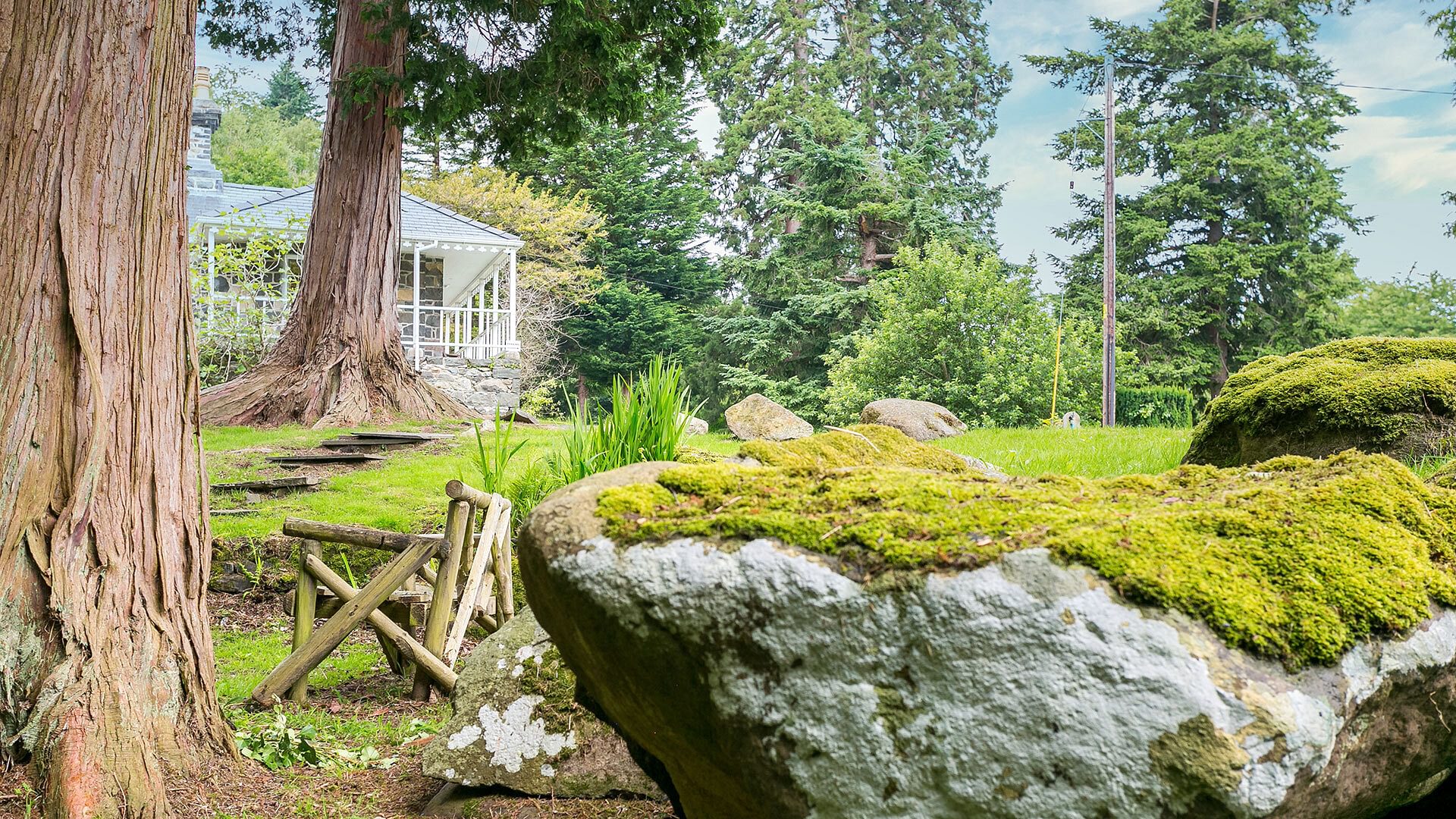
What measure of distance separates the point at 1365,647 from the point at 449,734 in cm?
269

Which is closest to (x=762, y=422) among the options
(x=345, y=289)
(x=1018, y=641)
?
(x=345, y=289)

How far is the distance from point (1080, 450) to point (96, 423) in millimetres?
7802

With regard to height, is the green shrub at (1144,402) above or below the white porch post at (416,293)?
below

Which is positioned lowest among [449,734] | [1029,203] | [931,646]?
[449,734]

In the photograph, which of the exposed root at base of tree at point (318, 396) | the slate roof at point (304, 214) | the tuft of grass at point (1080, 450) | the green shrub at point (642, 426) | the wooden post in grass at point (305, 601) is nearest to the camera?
the wooden post in grass at point (305, 601)

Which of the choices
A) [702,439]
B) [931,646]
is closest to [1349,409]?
[931,646]

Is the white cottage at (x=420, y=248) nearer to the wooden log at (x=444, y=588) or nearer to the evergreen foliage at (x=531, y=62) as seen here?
the evergreen foliage at (x=531, y=62)

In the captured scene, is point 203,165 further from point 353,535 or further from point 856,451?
point 856,451

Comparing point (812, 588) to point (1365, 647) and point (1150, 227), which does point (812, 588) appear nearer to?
point (1365, 647)

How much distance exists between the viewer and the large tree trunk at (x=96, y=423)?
119 inches

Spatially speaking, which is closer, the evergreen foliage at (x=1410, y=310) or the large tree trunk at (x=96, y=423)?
the large tree trunk at (x=96, y=423)

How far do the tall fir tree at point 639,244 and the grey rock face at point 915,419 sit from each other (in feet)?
50.4

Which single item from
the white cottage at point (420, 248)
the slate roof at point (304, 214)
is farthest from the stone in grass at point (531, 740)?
the slate roof at point (304, 214)

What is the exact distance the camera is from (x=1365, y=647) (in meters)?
1.63
